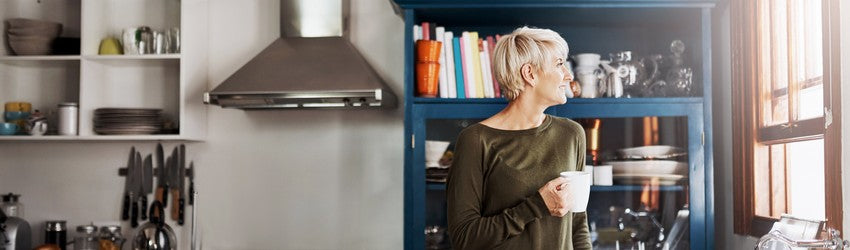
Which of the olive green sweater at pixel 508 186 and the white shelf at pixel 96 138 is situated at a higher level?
the white shelf at pixel 96 138

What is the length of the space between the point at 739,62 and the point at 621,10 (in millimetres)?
446

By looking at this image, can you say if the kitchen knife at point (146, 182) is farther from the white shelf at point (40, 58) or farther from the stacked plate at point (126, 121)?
the white shelf at point (40, 58)

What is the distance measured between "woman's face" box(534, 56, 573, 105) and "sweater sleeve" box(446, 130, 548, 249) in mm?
162

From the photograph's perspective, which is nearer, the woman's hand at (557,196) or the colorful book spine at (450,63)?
the woman's hand at (557,196)

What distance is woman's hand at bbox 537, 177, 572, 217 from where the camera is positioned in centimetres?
191

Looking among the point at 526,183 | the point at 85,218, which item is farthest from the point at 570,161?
the point at 85,218

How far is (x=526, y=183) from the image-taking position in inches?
78.2

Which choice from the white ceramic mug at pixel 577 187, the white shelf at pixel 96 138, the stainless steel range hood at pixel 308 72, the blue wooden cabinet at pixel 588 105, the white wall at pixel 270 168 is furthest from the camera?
the white wall at pixel 270 168

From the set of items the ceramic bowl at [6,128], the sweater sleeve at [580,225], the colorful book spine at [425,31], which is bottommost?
the sweater sleeve at [580,225]

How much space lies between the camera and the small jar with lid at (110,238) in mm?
4145

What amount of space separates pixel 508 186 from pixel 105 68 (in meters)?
2.75

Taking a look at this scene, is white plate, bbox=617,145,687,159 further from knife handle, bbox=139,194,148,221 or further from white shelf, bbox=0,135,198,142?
knife handle, bbox=139,194,148,221

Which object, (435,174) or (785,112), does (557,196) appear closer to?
(785,112)

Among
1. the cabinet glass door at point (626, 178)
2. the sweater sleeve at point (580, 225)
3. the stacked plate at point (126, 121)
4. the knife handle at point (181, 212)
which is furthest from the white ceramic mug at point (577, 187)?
the knife handle at point (181, 212)
